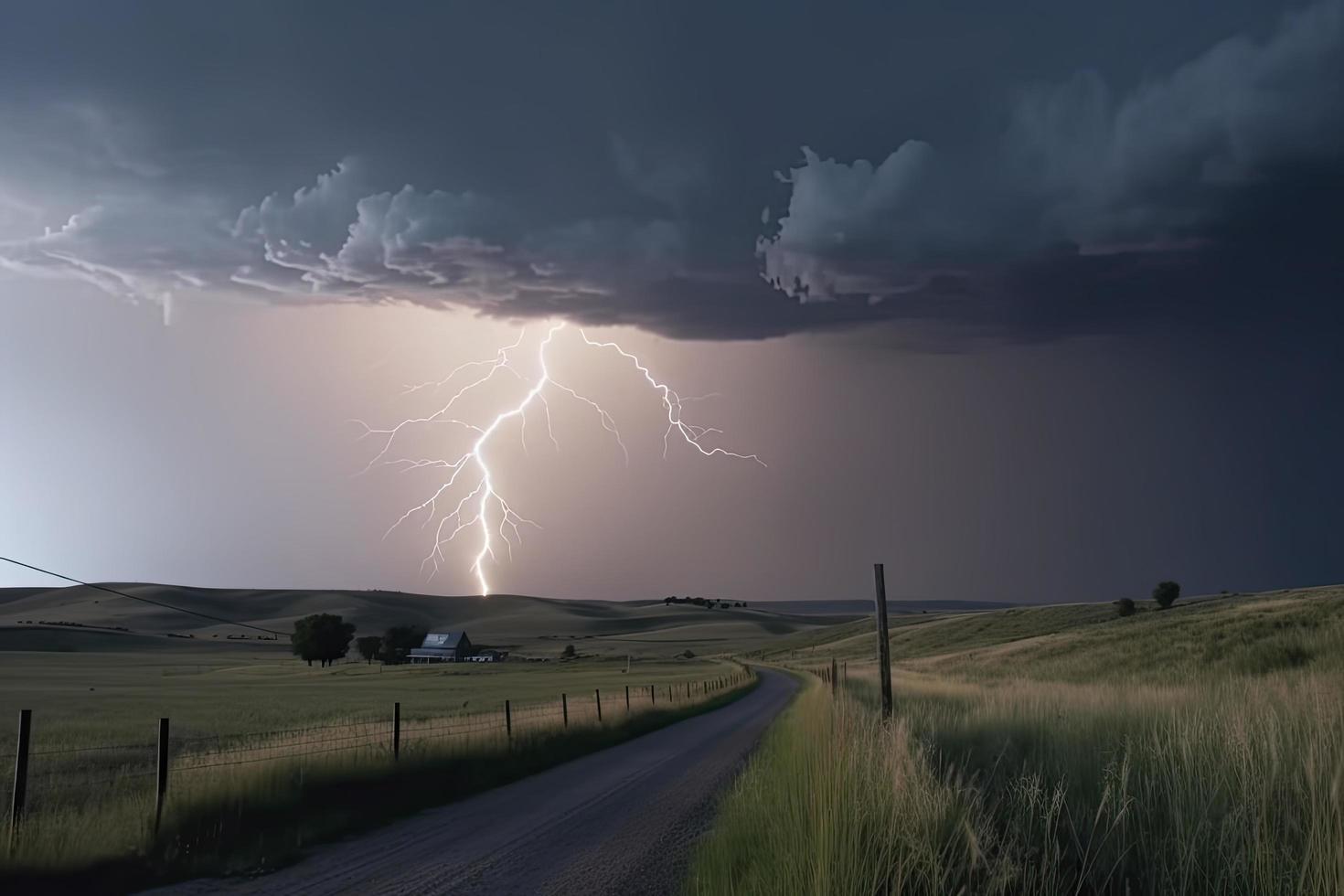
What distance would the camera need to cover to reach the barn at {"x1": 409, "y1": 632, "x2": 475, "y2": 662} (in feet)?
504

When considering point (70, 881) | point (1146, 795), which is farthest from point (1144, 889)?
point (70, 881)

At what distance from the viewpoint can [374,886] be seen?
958 centimetres

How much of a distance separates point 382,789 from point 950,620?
11469 cm

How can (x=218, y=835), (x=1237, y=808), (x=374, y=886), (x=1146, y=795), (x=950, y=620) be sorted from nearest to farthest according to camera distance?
(x=1237, y=808), (x=1146, y=795), (x=374, y=886), (x=218, y=835), (x=950, y=620)

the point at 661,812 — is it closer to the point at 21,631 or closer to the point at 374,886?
the point at 374,886

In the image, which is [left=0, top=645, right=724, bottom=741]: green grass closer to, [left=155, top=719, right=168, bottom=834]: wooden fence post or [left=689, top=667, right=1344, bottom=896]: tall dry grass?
[left=155, top=719, right=168, bottom=834]: wooden fence post

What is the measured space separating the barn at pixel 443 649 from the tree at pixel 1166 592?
97.7 metres

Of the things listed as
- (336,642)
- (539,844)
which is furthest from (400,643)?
(539,844)

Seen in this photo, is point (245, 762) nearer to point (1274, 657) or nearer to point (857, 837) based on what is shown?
point (857, 837)

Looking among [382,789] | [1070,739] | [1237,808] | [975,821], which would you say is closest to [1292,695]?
[1070,739]

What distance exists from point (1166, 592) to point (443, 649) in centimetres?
10540

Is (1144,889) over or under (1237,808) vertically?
under

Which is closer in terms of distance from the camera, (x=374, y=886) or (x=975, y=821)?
(x=975, y=821)

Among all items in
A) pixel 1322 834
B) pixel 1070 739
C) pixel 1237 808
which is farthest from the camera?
pixel 1070 739
